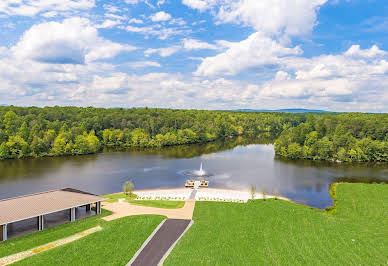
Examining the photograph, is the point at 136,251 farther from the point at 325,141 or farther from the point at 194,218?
the point at 325,141

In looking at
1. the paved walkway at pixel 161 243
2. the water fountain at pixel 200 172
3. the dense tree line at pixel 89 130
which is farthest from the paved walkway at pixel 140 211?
the dense tree line at pixel 89 130

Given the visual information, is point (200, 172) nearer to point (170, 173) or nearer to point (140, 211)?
point (170, 173)

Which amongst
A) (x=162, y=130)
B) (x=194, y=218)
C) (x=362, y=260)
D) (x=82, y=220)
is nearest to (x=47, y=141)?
(x=162, y=130)

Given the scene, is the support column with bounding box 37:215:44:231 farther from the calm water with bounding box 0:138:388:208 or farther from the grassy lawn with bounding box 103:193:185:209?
the calm water with bounding box 0:138:388:208

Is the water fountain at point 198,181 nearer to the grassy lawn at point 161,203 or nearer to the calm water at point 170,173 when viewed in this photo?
the calm water at point 170,173

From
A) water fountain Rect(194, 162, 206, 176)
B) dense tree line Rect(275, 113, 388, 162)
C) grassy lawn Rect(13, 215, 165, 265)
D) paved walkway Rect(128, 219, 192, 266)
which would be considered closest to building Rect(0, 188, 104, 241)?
grassy lawn Rect(13, 215, 165, 265)

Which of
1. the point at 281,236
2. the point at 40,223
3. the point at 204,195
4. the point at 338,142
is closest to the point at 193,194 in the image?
the point at 204,195
